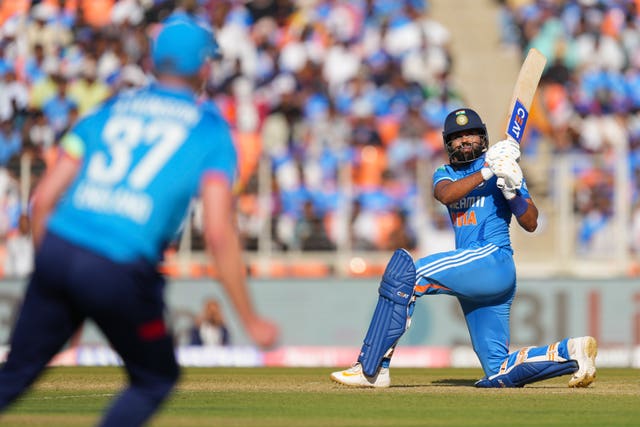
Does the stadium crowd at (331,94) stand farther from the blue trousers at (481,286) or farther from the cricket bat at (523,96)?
the blue trousers at (481,286)

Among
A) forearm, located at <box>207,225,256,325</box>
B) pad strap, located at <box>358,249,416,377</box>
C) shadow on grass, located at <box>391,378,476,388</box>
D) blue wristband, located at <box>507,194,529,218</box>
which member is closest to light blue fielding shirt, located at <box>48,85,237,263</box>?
forearm, located at <box>207,225,256,325</box>

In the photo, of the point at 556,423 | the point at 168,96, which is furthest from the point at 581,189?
the point at 168,96

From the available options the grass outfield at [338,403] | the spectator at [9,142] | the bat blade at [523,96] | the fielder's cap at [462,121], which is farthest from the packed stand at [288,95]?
the fielder's cap at [462,121]

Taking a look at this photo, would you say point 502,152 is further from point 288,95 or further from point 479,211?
point 288,95

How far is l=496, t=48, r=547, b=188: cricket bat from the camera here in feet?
28.2

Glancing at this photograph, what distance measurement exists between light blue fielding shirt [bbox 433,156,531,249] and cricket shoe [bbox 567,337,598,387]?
2.53 feet

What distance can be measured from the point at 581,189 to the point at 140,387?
1113 cm

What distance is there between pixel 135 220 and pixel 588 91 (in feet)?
46.6

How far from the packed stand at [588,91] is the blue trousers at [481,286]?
690 centimetres

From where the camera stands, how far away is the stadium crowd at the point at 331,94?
50.2 ft

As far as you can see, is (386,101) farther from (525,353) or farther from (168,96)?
(168,96)

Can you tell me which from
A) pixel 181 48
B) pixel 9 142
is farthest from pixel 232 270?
pixel 9 142

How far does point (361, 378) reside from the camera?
8.30m

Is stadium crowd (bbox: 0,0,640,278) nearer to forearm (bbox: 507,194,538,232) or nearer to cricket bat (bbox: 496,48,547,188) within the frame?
cricket bat (bbox: 496,48,547,188)
